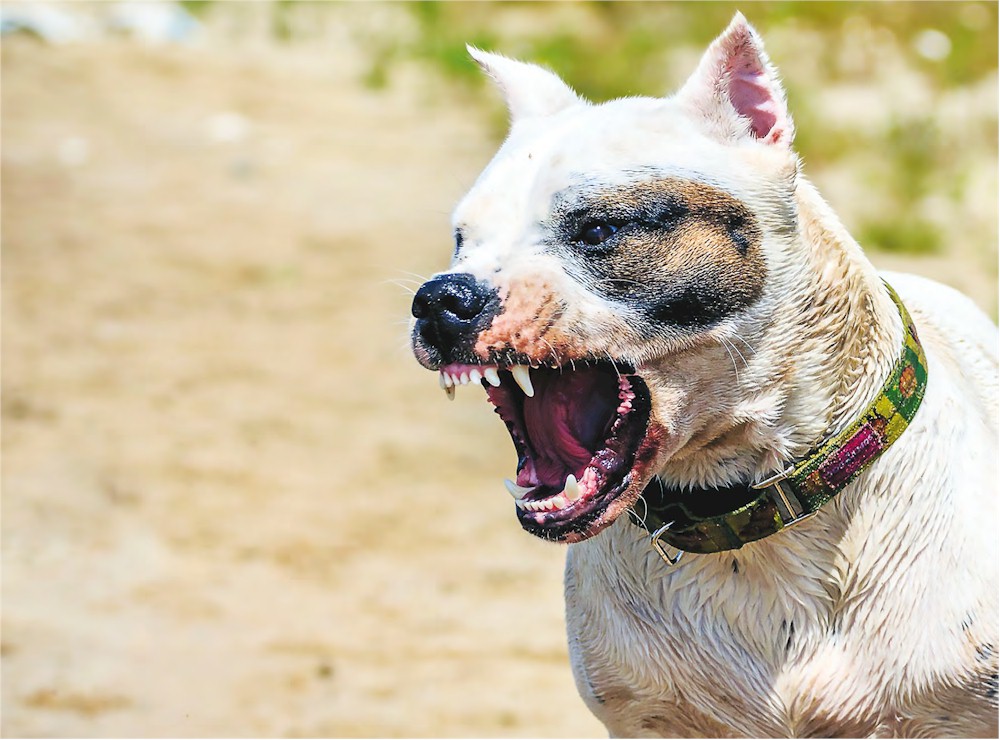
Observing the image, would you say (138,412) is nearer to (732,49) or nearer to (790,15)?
(732,49)

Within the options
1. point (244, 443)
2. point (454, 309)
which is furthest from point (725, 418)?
point (244, 443)

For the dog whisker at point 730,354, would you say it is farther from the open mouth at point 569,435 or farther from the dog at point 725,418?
the open mouth at point 569,435

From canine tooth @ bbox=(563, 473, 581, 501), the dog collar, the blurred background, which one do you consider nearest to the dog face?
canine tooth @ bbox=(563, 473, 581, 501)

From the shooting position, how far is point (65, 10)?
1345 centimetres

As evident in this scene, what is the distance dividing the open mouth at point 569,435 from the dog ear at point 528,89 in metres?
0.59

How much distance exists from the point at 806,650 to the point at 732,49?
116 cm

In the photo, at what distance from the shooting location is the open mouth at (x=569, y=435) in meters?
2.53

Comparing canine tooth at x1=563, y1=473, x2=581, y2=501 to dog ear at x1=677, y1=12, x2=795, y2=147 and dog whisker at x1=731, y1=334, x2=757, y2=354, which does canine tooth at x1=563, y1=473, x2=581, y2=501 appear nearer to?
dog whisker at x1=731, y1=334, x2=757, y2=354

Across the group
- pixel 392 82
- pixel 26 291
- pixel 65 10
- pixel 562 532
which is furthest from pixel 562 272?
pixel 65 10

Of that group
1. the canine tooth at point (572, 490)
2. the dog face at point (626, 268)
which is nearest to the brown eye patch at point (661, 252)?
the dog face at point (626, 268)

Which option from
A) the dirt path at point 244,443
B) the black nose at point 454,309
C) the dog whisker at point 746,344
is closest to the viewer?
the black nose at point 454,309

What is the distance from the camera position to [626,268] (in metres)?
2.54

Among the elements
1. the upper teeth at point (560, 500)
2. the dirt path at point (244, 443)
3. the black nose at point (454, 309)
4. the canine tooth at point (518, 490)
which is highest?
the black nose at point (454, 309)

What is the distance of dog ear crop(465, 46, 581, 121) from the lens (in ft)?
9.61
